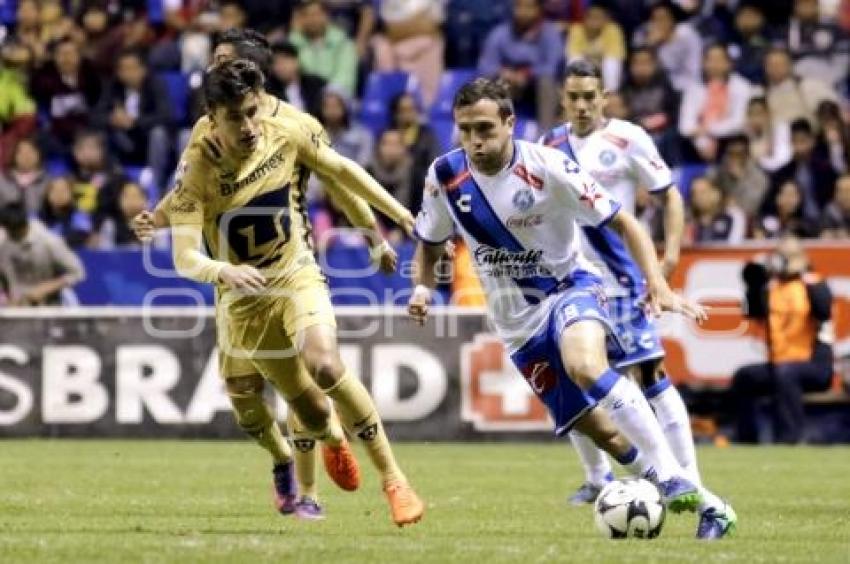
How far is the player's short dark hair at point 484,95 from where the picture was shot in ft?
34.7

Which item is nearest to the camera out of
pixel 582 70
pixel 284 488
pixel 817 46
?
pixel 284 488

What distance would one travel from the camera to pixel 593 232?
12.8 metres

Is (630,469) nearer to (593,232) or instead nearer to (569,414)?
(569,414)

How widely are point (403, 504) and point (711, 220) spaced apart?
10.6m

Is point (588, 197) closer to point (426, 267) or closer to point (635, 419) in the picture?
point (426, 267)

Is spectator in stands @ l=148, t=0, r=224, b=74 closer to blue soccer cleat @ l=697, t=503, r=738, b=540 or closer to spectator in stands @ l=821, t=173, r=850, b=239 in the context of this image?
spectator in stands @ l=821, t=173, r=850, b=239

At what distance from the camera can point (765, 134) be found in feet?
73.7

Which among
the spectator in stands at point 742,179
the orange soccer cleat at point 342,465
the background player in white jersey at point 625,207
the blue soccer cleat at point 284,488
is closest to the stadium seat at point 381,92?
the spectator in stands at point 742,179

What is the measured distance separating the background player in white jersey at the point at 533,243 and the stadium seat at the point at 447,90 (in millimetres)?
13021

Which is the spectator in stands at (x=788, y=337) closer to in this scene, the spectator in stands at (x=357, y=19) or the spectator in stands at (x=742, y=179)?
the spectator in stands at (x=742, y=179)

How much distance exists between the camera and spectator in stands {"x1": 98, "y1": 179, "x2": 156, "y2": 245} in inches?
866

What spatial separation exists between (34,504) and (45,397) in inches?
293

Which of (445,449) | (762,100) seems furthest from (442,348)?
(762,100)

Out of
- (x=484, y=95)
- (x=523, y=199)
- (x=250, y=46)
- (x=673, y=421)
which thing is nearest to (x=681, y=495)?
(x=523, y=199)
